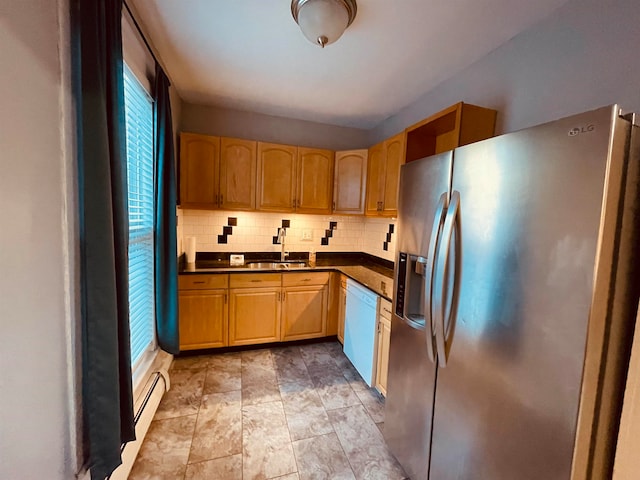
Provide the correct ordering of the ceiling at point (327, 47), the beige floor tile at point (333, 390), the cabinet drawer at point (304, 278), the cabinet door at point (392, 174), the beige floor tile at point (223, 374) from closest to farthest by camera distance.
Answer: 1. the ceiling at point (327, 47)
2. the beige floor tile at point (333, 390)
3. the beige floor tile at point (223, 374)
4. the cabinet door at point (392, 174)
5. the cabinet drawer at point (304, 278)

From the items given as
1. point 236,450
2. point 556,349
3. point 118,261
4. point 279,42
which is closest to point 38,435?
point 118,261

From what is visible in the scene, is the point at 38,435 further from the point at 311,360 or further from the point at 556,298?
the point at 311,360

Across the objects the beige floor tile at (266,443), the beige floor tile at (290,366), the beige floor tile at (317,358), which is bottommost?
the beige floor tile at (266,443)

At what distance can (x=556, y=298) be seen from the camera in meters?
0.80

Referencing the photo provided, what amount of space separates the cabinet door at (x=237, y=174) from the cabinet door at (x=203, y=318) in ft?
3.05

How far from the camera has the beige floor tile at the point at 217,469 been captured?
1487mm

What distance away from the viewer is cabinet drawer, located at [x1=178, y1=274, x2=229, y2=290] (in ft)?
8.36

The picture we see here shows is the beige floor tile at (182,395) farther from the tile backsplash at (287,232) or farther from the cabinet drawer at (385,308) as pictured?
the cabinet drawer at (385,308)

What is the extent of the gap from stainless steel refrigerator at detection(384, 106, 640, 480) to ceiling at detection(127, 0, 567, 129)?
35.0 inches

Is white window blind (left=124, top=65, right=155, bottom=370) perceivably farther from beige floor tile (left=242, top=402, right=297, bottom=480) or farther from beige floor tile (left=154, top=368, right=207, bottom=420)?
beige floor tile (left=242, top=402, right=297, bottom=480)

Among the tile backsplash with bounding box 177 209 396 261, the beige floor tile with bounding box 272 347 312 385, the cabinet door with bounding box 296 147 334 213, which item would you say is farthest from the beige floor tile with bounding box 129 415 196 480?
the cabinet door with bounding box 296 147 334 213

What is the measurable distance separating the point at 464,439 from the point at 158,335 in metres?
2.19

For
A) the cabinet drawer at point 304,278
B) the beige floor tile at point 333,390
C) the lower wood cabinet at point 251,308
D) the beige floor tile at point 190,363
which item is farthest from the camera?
the cabinet drawer at point 304,278

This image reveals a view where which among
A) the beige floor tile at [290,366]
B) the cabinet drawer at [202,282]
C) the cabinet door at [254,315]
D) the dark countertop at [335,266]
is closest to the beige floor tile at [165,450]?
the beige floor tile at [290,366]
